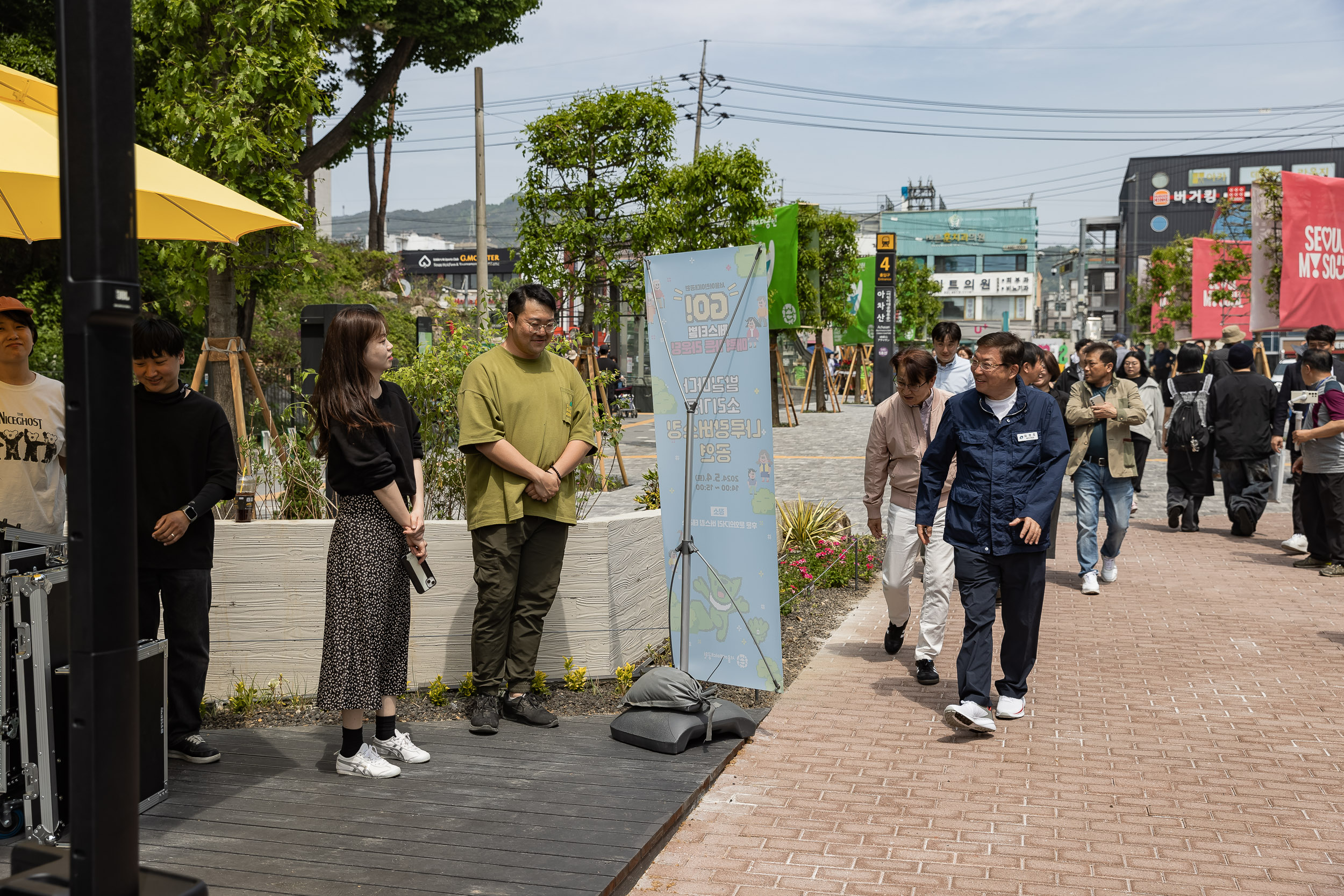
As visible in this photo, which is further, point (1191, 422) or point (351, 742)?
point (1191, 422)

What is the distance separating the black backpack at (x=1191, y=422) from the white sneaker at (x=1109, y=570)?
2655 mm

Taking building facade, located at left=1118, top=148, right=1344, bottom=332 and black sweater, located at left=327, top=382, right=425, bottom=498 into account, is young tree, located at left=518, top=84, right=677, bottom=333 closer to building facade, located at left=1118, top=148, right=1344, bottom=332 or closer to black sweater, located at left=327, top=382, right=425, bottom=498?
black sweater, located at left=327, top=382, right=425, bottom=498

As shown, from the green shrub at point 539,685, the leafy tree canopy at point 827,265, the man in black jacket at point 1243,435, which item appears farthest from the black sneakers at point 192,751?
the leafy tree canopy at point 827,265

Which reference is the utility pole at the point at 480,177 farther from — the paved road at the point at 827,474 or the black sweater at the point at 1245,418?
the black sweater at the point at 1245,418

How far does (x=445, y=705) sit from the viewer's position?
5.41 metres

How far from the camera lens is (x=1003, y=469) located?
17.1ft

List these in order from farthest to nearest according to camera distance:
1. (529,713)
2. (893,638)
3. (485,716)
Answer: (893,638) < (529,713) < (485,716)

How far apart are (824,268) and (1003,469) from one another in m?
25.2

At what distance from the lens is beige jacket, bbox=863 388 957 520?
620cm

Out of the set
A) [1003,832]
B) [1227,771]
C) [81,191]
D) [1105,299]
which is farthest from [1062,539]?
[1105,299]

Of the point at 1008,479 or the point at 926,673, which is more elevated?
the point at 1008,479

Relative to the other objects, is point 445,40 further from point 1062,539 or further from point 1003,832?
point 1003,832

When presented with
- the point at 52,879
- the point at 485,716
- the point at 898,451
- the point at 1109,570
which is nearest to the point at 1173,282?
the point at 1109,570

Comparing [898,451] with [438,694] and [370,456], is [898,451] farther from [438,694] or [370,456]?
[370,456]
